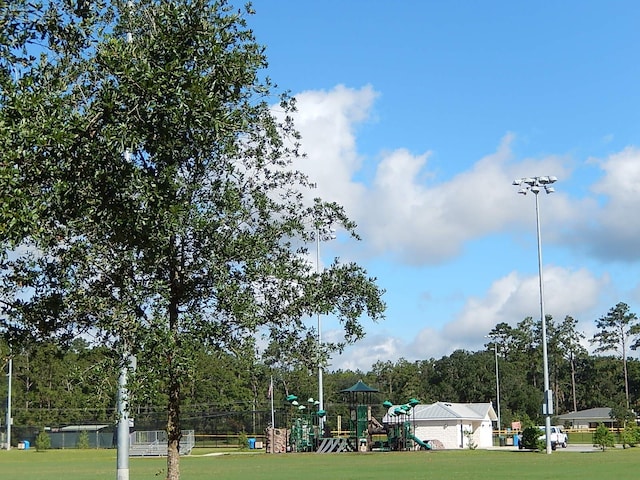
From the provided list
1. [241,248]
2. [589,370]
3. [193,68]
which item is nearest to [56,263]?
[241,248]

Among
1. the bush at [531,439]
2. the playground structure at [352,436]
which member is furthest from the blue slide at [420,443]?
the bush at [531,439]

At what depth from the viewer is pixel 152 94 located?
357 inches

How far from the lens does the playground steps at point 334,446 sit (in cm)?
5372

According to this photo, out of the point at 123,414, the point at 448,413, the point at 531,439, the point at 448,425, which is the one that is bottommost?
the point at 531,439

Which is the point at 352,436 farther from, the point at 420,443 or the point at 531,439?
the point at 531,439

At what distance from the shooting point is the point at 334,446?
53.9 metres

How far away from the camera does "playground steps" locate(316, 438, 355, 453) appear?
2115 inches

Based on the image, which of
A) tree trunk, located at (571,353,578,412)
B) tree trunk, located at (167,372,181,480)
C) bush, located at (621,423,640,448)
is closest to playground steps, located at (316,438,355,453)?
bush, located at (621,423,640,448)

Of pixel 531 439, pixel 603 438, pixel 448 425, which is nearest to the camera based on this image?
pixel 531 439

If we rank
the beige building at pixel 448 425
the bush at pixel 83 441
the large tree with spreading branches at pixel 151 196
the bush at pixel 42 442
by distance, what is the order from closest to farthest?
the large tree with spreading branches at pixel 151 196 < the beige building at pixel 448 425 < the bush at pixel 42 442 < the bush at pixel 83 441

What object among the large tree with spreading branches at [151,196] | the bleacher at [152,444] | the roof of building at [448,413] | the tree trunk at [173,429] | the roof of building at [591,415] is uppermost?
the large tree with spreading branches at [151,196]

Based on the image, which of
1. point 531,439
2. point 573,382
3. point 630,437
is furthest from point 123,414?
point 573,382

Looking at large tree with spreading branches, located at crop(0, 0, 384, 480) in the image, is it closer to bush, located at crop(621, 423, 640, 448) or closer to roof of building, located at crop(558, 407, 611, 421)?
bush, located at crop(621, 423, 640, 448)

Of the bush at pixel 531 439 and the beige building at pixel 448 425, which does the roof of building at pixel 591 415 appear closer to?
the beige building at pixel 448 425
